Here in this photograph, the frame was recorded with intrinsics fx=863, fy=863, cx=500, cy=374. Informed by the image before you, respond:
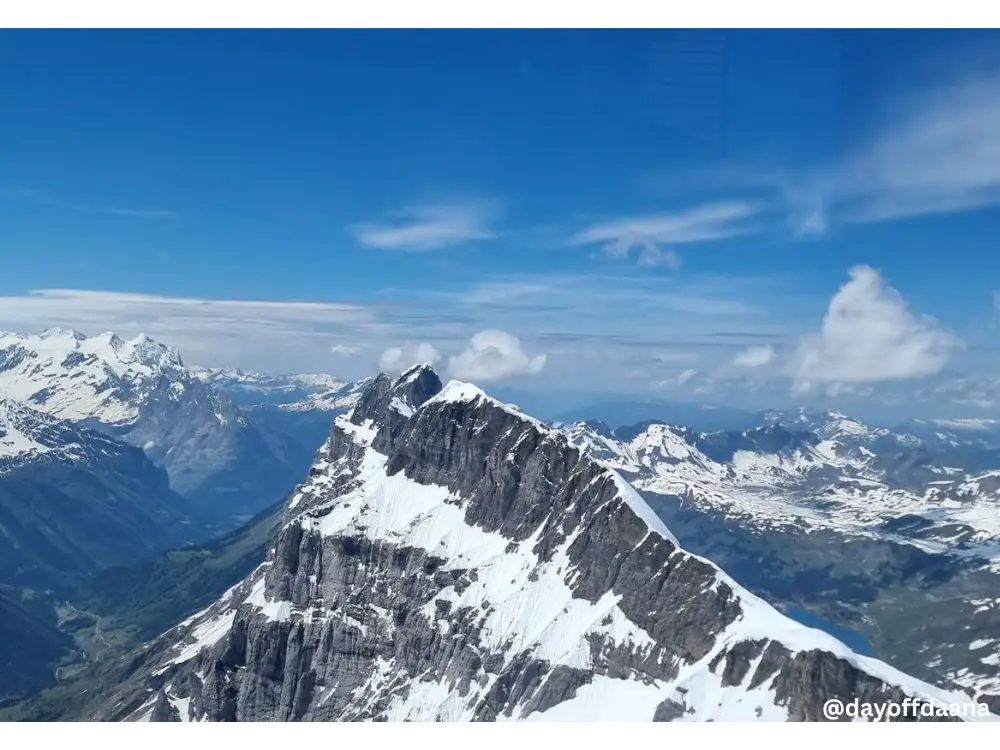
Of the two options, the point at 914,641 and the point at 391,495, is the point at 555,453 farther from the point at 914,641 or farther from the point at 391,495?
the point at 914,641

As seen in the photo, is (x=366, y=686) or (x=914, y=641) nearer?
(x=366, y=686)

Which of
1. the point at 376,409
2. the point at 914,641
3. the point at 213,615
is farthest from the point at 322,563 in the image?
the point at 914,641

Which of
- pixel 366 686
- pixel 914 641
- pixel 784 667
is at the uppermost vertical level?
pixel 784 667

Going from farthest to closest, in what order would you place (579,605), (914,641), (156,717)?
(914,641)
(156,717)
(579,605)

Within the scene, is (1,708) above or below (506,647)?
below
